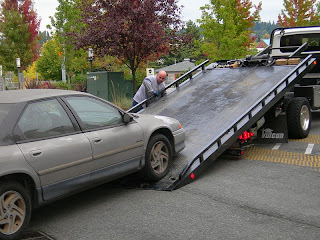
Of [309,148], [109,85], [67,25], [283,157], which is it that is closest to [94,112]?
[283,157]

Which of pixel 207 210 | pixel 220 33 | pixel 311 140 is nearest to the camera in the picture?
pixel 207 210

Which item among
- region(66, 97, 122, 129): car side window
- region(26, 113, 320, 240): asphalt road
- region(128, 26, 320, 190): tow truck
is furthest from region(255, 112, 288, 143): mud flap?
region(66, 97, 122, 129): car side window

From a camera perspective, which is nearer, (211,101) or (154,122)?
(154,122)

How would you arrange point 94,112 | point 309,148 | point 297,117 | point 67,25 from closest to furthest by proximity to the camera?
1. point 94,112
2. point 309,148
3. point 297,117
4. point 67,25

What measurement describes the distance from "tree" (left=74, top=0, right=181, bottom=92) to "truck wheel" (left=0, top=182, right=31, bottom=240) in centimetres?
994

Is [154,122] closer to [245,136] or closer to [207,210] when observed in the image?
[207,210]

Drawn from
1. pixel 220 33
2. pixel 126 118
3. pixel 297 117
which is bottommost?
pixel 297 117

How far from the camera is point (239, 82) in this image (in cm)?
870

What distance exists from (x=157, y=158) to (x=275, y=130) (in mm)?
3533

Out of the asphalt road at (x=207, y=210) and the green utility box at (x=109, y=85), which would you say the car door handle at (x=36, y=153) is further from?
the green utility box at (x=109, y=85)

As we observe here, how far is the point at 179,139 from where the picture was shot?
648 cm

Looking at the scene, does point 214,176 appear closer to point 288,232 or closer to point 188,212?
point 188,212

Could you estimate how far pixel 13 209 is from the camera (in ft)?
13.6

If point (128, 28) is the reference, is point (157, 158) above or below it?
below
